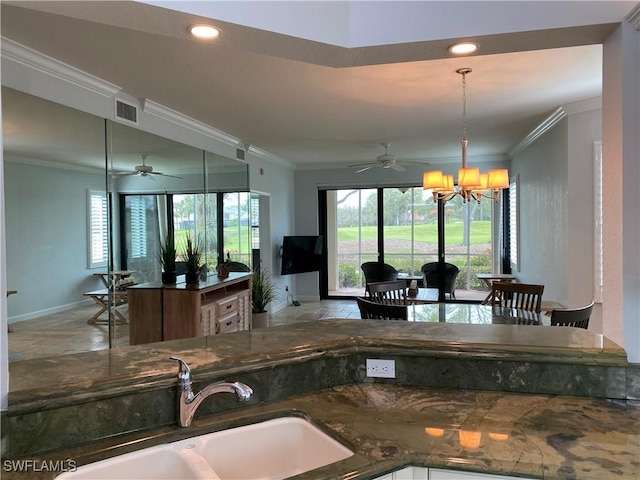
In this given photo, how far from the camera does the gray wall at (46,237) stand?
8.59ft

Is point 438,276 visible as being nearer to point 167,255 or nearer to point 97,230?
point 167,255

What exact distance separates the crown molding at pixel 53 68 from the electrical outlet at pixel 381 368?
2781 mm

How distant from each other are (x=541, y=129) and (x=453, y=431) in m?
4.85

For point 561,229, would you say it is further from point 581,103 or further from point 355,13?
point 355,13

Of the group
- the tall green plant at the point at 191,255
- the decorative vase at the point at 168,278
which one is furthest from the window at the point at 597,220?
the decorative vase at the point at 168,278

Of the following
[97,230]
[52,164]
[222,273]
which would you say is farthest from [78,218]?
[222,273]

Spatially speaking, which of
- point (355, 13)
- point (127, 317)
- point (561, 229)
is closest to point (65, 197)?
point (127, 317)

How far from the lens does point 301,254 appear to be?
7.81 meters

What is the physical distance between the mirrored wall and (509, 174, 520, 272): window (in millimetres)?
4860

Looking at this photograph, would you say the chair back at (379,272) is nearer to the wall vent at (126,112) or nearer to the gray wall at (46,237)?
the wall vent at (126,112)

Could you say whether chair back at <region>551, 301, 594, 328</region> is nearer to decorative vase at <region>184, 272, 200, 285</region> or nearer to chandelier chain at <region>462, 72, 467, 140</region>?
chandelier chain at <region>462, 72, 467, 140</region>

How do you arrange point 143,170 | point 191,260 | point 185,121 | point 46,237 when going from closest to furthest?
point 46,237
point 143,170
point 191,260
point 185,121

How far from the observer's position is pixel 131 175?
3.78m

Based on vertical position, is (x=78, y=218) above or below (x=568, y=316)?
above
